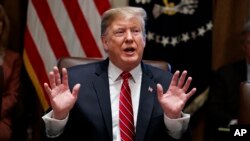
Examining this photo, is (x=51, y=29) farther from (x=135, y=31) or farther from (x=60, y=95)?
(x=60, y=95)

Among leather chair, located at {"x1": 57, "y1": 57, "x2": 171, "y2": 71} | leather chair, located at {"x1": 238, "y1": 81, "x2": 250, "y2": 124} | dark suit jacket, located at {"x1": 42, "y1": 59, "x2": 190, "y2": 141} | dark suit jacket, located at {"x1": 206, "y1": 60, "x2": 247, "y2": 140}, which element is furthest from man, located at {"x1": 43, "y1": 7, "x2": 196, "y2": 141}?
dark suit jacket, located at {"x1": 206, "y1": 60, "x2": 247, "y2": 140}

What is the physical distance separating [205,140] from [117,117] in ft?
5.00

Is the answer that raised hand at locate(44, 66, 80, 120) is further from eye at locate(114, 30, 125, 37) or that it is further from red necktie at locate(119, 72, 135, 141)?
eye at locate(114, 30, 125, 37)

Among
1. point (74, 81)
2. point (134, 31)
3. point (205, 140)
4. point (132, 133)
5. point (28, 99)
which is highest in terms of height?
point (134, 31)

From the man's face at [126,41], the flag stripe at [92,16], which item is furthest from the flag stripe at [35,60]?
the man's face at [126,41]

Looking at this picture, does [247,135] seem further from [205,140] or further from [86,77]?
[205,140]

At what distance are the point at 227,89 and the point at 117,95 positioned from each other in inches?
48.4

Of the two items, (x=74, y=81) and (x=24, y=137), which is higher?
(x=74, y=81)

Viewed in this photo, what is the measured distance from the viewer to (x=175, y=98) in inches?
83.2

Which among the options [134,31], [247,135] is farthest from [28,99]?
[247,135]

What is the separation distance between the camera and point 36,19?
11.3 feet

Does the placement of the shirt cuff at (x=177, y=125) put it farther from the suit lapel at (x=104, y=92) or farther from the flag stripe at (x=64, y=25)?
the flag stripe at (x=64, y=25)

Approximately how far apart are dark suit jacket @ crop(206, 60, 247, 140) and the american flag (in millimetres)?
869

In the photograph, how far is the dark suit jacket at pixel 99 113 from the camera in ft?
7.13
